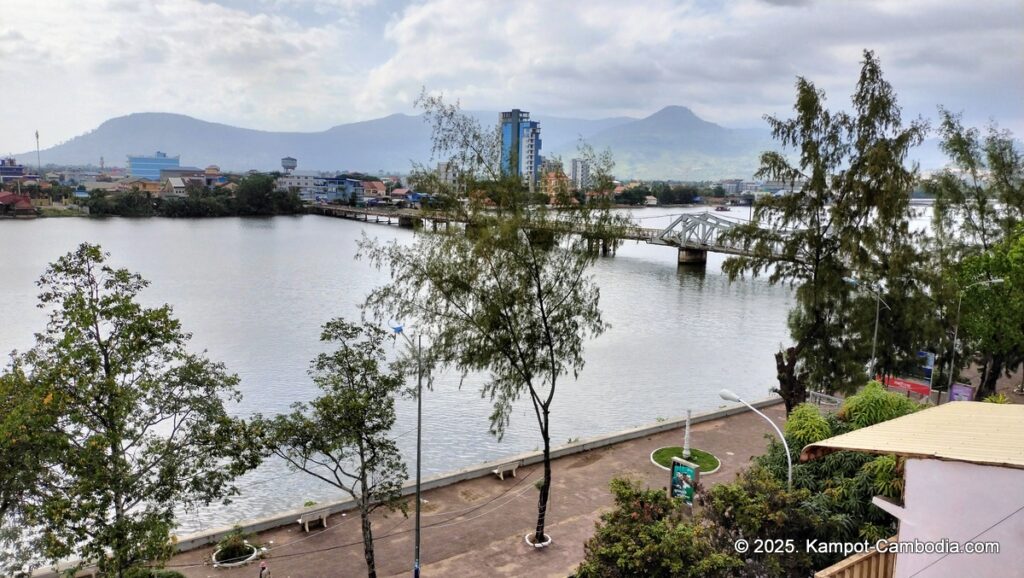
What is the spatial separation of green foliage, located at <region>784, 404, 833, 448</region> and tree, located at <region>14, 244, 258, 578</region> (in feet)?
28.9

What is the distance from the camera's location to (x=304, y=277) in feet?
160

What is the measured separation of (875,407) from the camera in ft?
36.4

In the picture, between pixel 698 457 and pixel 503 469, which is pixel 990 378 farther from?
pixel 503 469

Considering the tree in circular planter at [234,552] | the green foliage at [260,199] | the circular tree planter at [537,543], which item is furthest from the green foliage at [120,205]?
the circular tree planter at [537,543]

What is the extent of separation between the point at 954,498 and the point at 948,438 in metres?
0.77

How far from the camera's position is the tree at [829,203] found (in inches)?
628

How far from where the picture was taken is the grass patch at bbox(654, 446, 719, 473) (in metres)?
17.7

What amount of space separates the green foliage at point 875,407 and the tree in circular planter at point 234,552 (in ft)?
36.5

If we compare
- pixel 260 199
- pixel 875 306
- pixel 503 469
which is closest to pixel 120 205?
pixel 260 199

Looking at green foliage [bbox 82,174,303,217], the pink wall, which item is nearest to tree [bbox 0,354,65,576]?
the pink wall

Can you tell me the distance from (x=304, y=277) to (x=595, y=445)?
35044 millimetres

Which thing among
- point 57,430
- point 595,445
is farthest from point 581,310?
point 57,430

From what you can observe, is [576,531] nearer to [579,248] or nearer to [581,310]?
[581,310]

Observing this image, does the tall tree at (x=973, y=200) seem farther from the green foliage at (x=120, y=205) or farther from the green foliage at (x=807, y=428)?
the green foliage at (x=120, y=205)
